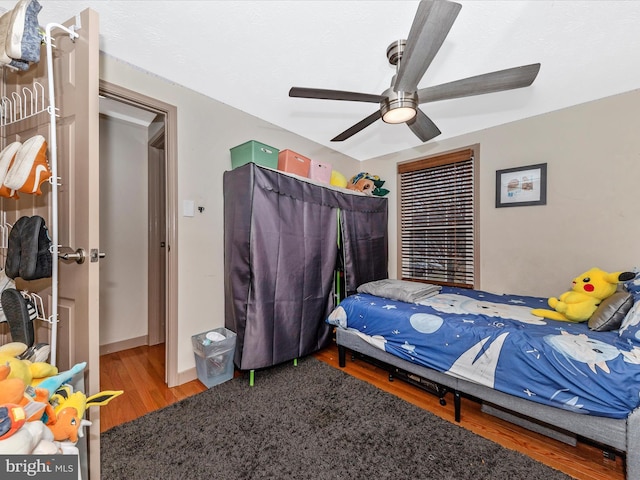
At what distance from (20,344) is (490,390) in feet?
7.63

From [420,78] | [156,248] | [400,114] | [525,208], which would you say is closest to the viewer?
[420,78]

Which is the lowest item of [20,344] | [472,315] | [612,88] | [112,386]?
[112,386]

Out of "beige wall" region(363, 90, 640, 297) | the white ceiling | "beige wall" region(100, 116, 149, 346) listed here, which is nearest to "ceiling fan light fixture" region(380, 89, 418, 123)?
the white ceiling

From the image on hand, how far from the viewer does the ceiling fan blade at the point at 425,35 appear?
1054mm

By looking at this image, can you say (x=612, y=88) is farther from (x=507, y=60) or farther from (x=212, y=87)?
(x=212, y=87)

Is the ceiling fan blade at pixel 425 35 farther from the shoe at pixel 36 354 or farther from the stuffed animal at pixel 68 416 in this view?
the shoe at pixel 36 354

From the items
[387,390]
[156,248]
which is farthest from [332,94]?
[156,248]

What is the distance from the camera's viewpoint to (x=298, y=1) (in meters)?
1.42

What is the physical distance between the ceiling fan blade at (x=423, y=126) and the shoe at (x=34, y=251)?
2.04 meters

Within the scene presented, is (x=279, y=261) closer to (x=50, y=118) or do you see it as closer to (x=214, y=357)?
(x=214, y=357)

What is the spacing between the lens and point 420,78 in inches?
56.9

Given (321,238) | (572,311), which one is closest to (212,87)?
(321,238)

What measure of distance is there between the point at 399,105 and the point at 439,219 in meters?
1.98

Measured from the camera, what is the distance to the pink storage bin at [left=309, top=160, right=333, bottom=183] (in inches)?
108
